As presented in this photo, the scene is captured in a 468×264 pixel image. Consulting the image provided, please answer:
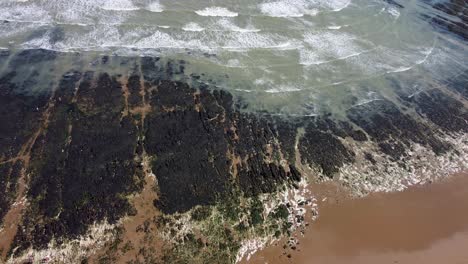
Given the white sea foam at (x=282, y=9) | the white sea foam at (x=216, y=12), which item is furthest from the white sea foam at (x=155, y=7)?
the white sea foam at (x=282, y=9)

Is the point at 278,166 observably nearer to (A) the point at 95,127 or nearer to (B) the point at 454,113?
(A) the point at 95,127

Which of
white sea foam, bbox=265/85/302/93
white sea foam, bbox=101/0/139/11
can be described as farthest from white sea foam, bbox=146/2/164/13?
white sea foam, bbox=265/85/302/93

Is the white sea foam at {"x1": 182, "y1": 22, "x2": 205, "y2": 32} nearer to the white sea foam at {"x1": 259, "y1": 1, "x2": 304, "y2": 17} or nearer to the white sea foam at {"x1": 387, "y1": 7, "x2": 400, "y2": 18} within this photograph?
the white sea foam at {"x1": 259, "y1": 1, "x2": 304, "y2": 17}

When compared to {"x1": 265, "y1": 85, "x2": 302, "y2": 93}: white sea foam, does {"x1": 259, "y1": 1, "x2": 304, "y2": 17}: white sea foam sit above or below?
above

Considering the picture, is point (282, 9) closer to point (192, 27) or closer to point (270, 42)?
point (270, 42)

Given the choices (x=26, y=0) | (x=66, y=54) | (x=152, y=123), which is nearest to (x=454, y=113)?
(x=152, y=123)

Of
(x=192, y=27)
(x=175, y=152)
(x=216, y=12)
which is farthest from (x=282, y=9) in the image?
(x=175, y=152)

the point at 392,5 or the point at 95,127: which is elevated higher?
the point at 392,5
